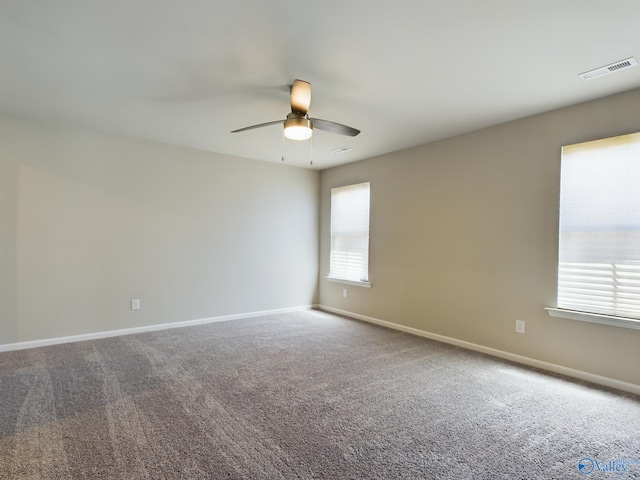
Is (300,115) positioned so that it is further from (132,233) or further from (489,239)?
(132,233)

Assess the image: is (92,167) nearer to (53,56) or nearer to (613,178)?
(53,56)

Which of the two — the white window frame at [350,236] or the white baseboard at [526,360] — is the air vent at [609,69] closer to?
the white baseboard at [526,360]

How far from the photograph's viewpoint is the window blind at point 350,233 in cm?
541

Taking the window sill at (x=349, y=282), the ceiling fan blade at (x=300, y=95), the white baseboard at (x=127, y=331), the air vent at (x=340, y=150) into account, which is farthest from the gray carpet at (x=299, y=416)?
the air vent at (x=340, y=150)

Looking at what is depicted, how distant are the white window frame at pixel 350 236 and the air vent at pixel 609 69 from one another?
3014 millimetres

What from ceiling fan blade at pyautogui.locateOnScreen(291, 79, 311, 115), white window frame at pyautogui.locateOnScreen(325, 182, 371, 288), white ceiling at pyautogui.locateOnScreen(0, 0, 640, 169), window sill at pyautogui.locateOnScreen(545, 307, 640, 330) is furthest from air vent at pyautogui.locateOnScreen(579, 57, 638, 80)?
white window frame at pyautogui.locateOnScreen(325, 182, 371, 288)

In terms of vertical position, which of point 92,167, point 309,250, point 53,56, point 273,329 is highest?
point 53,56

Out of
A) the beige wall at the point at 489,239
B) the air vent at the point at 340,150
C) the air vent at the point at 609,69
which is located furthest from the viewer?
the air vent at the point at 340,150

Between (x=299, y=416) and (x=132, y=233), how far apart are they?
11.1 feet

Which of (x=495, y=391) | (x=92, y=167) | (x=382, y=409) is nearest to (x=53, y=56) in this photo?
(x=92, y=167)

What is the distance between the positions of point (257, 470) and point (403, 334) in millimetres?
3088

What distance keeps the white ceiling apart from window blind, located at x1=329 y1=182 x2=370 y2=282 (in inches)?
71.4

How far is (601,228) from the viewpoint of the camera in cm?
301

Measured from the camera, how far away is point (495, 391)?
111 inches
